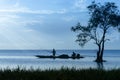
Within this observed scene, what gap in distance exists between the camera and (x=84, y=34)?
68.6 metres

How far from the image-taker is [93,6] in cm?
6706
